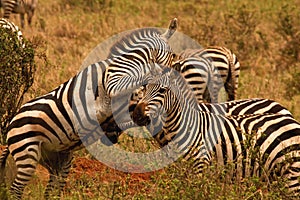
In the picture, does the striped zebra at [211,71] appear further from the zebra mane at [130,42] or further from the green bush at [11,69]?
the green bush at [11,69]

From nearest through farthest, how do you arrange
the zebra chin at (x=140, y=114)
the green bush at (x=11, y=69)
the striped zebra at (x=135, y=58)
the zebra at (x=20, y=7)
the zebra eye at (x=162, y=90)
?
the zebra chin at (x=140, y=114) < the zebra eye at (x=162, y=90) < the striped zebra at (x=135, y=58) < the green bush at (x=11, y=69) < the zebra at (x=20, y=7)

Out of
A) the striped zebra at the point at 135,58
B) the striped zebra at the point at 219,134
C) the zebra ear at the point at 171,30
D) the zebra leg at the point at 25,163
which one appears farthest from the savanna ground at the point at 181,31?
the zebra ear at the point at 171,30

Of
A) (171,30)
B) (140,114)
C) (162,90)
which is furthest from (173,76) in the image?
(171,30)

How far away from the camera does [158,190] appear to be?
5781 mm

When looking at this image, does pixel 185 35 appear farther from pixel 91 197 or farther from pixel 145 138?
pixel 91 197

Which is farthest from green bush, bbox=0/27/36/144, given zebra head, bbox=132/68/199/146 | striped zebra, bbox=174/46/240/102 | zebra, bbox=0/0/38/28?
zebra, bbox=0/0/38/28

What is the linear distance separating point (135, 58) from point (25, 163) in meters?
1.73

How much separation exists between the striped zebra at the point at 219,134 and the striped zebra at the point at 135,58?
315 mm

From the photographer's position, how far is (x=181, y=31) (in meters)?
14.9

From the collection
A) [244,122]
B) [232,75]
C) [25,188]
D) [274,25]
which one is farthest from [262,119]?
[274,25]

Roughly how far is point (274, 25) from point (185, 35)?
311 centimetres

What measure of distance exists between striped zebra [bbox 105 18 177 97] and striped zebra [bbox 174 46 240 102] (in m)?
1.42

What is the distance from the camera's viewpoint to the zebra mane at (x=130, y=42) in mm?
7578

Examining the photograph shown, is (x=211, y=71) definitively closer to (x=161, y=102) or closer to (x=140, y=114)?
(x=161, y=102)
